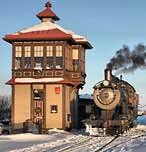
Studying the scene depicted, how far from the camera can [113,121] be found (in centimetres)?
3144

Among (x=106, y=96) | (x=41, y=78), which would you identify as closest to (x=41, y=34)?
(x=41, y=78)

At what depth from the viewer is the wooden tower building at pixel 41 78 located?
38562 millimetres

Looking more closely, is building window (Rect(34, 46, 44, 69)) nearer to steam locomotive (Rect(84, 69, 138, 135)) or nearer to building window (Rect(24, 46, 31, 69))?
building window (Rect(24, 46, 31, 69))

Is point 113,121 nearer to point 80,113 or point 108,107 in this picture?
point 108,107

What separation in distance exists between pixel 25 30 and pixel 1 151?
21.2m

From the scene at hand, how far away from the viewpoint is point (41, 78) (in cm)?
3903

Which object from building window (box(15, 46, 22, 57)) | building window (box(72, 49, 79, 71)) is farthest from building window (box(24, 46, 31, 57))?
building window (box(72, 49, 79, 71))

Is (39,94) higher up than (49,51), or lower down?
lower down

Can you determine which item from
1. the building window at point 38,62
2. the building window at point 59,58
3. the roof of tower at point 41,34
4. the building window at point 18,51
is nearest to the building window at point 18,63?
the building window at point 18,51

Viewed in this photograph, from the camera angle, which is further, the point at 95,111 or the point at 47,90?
the point at 47,90

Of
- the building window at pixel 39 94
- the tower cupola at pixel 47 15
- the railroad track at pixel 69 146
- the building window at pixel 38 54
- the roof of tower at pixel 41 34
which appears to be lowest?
the railroad track at pixel 69 146

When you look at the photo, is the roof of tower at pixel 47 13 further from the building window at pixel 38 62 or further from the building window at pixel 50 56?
the building window at pixel 38 62

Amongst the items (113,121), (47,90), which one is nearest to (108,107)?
(113,121)

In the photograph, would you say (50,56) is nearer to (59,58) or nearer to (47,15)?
(59,58)
